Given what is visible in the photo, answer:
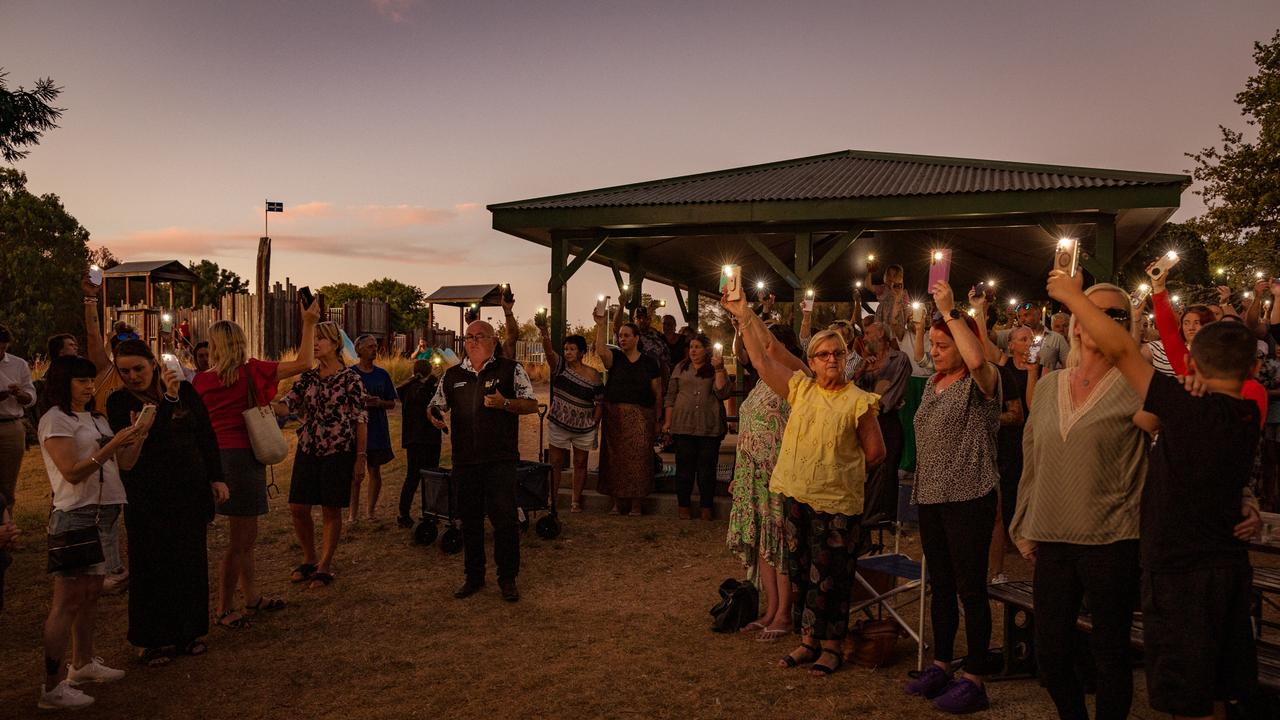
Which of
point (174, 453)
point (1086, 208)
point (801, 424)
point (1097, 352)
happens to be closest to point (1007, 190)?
point (1086, 208)

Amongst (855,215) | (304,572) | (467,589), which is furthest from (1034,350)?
(304,572)

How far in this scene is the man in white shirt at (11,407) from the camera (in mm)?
6484

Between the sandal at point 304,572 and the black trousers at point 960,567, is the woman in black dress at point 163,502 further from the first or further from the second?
the black trousers at point 960,567

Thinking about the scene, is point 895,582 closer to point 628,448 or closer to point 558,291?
point 628,448

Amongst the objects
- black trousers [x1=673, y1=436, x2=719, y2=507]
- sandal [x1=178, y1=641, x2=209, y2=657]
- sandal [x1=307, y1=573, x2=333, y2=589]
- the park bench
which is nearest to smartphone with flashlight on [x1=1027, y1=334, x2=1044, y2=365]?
the park bench

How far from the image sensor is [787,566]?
183 inches

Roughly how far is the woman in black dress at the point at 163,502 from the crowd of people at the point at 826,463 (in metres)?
0.01

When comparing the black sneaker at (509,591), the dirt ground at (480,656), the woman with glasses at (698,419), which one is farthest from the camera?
the woman with glasses at (698,419)

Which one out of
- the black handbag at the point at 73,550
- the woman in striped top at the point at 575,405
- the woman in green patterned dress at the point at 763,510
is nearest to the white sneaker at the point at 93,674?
the black handbag at the point at 73,550

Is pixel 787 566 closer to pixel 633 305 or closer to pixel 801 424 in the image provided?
pixel 801 424

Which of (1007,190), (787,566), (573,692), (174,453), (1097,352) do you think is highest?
(1007,190)

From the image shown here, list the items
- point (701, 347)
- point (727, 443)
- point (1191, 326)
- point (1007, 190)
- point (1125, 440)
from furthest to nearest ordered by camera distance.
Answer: point (727, 443) → point (1007, 190) → point (701, 347) → point (1191, 326) → point (1125, 440)

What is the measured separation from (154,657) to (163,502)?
0.94 meters

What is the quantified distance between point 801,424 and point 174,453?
11.7ft
